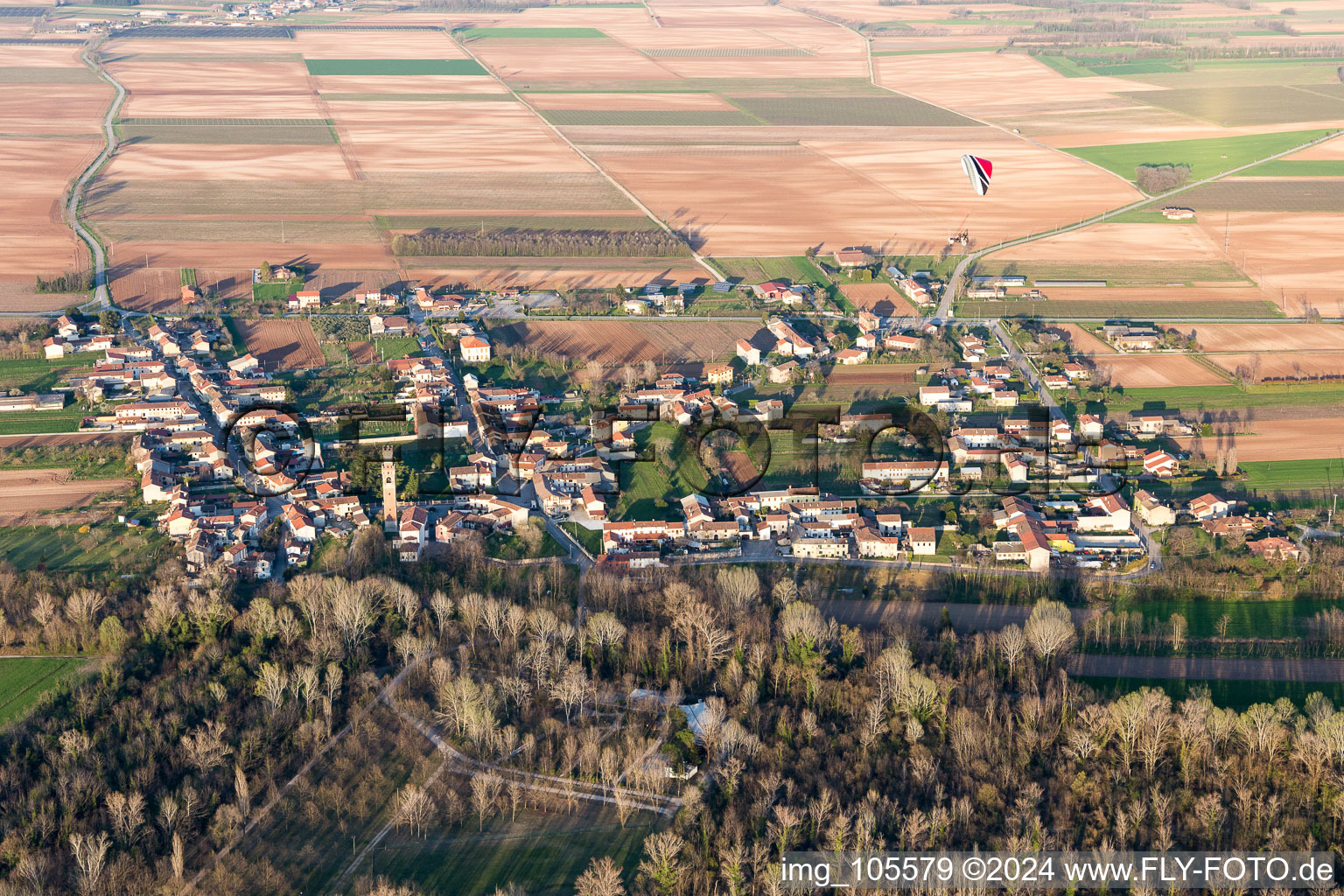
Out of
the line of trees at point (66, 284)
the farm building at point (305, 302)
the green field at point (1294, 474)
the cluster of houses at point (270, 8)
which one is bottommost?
the green field at point (1294, 474)

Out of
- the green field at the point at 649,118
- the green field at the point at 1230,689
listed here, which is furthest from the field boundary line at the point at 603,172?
the green field at the point at 1230,689

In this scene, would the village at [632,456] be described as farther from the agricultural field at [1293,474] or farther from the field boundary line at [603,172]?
the field boundary line at [603,172]

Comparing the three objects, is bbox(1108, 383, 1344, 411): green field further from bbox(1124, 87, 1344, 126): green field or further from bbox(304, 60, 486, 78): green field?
bbox(304, 60, 486, 78): green field

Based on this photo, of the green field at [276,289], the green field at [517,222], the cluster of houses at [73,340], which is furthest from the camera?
the green field at [517,222]

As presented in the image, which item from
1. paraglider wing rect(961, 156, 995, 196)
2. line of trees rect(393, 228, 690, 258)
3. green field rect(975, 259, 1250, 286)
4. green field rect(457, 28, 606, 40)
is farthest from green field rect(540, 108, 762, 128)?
green field rect(457, 28, 606, 40)

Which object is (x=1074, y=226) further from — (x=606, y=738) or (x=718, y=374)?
(x=606, y=738)

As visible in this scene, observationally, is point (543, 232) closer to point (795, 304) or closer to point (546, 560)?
point (795, 304)

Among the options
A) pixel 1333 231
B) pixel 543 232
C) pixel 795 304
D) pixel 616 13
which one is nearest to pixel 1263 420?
pixel 795 304
